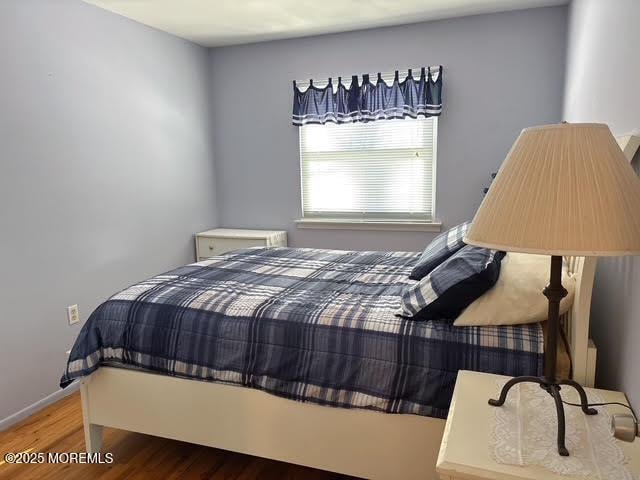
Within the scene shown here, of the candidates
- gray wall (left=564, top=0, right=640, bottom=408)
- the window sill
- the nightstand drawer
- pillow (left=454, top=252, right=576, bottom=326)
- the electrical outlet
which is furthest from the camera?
the nightstand drawer

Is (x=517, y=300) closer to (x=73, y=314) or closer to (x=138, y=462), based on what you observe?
(x=138, y=462)

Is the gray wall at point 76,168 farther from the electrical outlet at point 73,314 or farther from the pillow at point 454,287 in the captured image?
the pillow at point 454,287

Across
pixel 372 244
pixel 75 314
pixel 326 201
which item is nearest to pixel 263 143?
pixel 326 201

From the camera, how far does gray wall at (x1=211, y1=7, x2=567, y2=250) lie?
3.20 meters

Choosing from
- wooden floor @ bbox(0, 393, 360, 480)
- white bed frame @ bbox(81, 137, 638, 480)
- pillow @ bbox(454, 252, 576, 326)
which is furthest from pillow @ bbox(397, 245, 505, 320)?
wooden floor @ bbox(0, 393, 360, 480)

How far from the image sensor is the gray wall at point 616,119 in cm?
116

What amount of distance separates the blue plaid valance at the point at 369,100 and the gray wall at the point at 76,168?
1034 millimetres

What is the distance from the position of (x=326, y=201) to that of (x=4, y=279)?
94.2 inches

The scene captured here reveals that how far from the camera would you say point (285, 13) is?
10.2ft

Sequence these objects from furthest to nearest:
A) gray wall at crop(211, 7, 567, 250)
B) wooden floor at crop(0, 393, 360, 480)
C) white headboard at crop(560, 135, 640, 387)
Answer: gray wall at crop(211, 7, 567, 250) < wooden floor at crop(0, 393, 360, 480) < white headboard at crop(560, 135, 640, 387)

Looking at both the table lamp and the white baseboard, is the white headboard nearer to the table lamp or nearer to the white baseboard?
the table lamp

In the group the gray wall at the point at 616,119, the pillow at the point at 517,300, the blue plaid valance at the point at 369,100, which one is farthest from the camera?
the blue plaid valance at the point at 369,100

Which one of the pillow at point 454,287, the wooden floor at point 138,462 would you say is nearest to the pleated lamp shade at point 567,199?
the pillow at point 454,287

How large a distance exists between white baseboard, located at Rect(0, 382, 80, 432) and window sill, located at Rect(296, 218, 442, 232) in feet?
6.94
